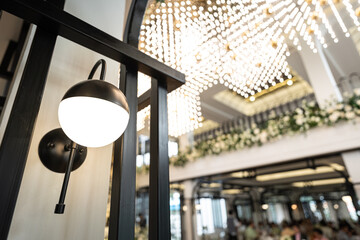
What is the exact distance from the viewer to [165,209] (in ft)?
2.20

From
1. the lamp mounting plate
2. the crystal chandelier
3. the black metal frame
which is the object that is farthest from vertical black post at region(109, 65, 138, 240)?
the crystal chandelier

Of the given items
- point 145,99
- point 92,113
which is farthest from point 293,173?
point 92,113

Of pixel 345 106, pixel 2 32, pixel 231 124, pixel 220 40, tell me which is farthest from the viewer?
pixel 231 124

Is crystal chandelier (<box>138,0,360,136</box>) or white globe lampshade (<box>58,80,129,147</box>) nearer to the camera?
white globe lampshade (<box>58,80,129,147</box>)

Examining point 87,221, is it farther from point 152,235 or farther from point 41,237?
point 152,235

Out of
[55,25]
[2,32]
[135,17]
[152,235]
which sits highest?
[2,32]

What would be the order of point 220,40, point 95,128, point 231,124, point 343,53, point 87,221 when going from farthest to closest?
point 231,124 → point 343,53 → point 220,40 → point 87,221 → point 95,128

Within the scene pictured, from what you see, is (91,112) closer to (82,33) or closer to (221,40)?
(82,33)

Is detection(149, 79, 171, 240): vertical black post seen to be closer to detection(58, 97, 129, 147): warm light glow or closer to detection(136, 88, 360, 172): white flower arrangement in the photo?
detection(58, 97, 129, 147): warm light glow

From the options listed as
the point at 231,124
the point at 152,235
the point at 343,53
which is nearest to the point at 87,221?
Result: the point at 152,235

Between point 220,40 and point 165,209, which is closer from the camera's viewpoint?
point 165,209

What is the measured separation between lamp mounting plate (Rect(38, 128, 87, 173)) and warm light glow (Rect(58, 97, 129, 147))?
0.25 meters

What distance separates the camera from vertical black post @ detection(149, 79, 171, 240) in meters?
0.65

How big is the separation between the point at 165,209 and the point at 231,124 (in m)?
7.47
